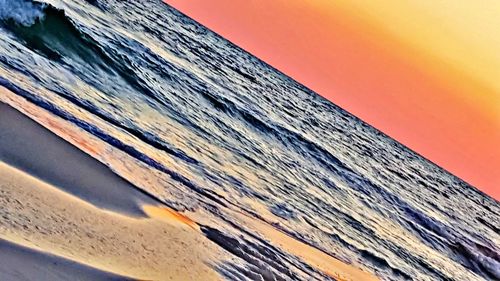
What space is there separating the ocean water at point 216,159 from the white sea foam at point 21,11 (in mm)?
41

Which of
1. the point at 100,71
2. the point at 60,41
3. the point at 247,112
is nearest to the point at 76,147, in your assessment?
the point at 100,71

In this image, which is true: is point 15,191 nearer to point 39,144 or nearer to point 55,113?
point 39,144

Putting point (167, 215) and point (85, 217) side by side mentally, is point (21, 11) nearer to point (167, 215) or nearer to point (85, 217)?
point (167, 215)

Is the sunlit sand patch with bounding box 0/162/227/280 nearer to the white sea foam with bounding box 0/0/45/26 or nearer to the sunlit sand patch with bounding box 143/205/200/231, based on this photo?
the sunlit sand patch with bounding box 143/205/200/231

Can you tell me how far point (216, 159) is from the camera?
998 cm

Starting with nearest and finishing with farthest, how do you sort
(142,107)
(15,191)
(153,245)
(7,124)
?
(15,191)
(153,245)
(7,124)
(142,107)

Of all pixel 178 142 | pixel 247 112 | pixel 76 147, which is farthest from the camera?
pixel 247 112

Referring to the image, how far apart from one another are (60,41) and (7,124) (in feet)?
22.6

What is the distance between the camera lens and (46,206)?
15.9ft

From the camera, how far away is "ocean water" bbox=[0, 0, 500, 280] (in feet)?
23.8

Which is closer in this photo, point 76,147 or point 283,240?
point 76,147

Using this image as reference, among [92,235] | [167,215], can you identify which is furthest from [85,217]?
[167,215]

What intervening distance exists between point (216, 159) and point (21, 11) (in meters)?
5.98

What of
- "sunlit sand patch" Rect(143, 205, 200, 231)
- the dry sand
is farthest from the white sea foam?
"sunlit sand patch" Rect(143, 205, 200, 231)
